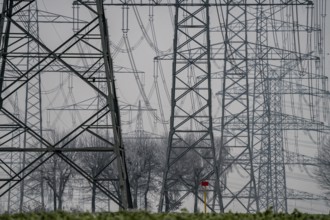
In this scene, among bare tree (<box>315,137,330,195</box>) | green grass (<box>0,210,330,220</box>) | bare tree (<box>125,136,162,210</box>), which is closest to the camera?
green grass (<box>0,210,330,220</box>)

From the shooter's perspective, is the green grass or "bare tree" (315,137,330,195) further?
"bare tree" (315,137,330,195)

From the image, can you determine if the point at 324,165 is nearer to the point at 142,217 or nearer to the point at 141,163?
the point at 141,163

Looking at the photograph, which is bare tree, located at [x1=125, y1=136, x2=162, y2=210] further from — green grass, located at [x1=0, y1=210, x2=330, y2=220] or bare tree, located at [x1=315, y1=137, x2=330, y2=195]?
green grass, located at [x1=0, y1=210, x2=330, y2=220]

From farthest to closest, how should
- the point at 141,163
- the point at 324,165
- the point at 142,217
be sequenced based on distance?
the point at 324,165 → the point at 141,163 → the point at 142,217

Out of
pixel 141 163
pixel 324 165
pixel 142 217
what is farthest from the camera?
pixel 324 165

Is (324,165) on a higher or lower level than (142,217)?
higher

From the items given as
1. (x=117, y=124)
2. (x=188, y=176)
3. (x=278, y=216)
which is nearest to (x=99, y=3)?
(x=117, y=124)

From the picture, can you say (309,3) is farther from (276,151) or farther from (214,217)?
(276,151)

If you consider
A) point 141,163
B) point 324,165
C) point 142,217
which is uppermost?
point 324,165

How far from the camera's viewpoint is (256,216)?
10.5 m

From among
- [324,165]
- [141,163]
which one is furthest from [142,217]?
[324,165]

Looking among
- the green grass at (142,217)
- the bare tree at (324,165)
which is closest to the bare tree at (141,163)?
the bare tree at (324,165)

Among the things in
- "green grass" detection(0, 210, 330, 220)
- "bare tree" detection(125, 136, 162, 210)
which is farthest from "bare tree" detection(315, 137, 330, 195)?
"green grass" detection(0, 210, 330, 220)

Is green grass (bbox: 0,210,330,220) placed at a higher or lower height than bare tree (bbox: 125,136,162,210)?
lower
